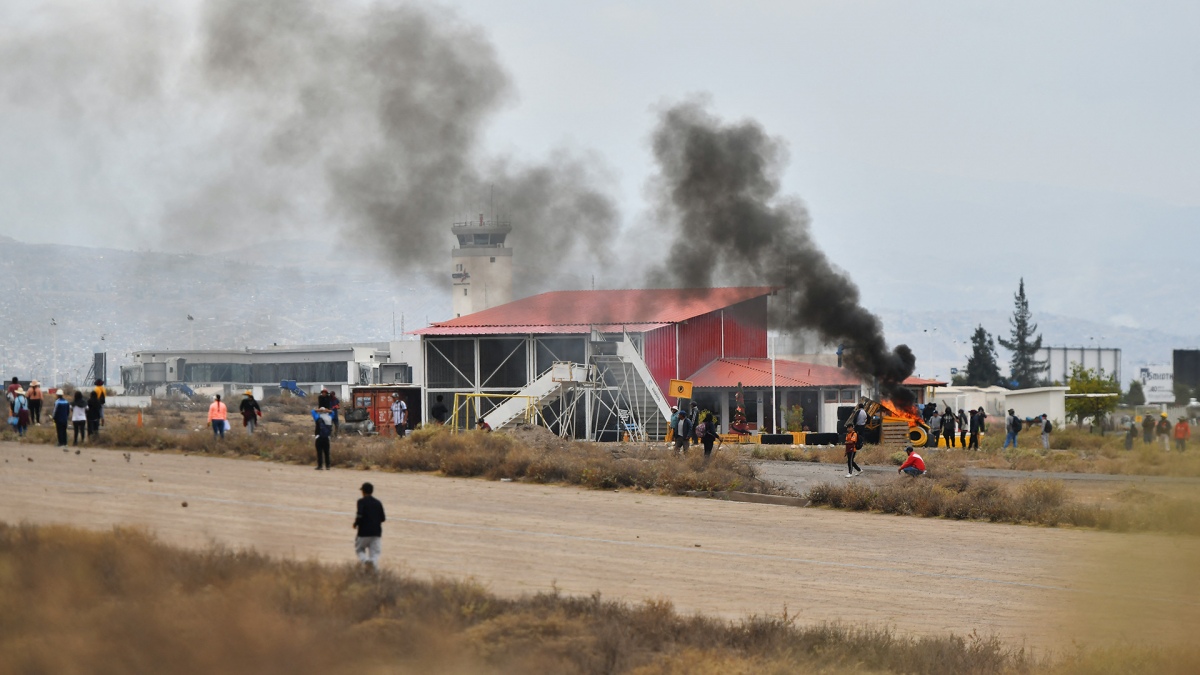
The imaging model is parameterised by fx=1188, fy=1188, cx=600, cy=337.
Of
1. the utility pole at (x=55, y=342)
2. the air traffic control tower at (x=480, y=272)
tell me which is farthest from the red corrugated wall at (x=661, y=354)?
the utility pole at (x=55, y=342)

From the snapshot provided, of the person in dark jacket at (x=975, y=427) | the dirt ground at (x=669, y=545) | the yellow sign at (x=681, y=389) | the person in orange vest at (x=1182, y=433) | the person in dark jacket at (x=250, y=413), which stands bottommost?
the dirt ground at (x=669, y=545)

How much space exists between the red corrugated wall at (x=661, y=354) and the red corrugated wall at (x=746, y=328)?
5.87 metres

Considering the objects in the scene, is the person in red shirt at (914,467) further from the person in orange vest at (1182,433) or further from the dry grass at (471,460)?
the person in orange vest at (1182,433)

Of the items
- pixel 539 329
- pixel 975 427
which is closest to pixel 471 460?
pixel 539 329

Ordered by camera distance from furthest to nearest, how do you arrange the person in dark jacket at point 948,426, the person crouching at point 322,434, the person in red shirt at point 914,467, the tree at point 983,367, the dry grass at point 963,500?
the tree at point 983,367, the person in dark jacket at point 948,426, the person in red shirt at point 914,467, the person crouching at point 322,434, the dry grass at point 963,500

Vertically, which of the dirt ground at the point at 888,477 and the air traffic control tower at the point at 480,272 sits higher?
the air traffic control tower at the point at 480,272

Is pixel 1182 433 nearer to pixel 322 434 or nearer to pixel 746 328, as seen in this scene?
pixel 322 434

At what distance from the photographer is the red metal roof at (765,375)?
5581 centimetres

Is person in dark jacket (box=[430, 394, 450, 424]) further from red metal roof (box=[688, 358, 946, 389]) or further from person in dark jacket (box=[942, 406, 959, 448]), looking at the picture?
person in dark jacket (box=[942, 406, 959, 448])

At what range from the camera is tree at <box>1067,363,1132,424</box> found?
52.6 meters

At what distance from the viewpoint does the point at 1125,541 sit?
25.2 feet

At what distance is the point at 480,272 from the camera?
76.8 m

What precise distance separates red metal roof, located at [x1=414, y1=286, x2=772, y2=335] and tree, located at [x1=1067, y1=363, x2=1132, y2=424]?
53.3 feet

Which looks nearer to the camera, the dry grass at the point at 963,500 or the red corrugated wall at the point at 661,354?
the dry grass at the point at 963,500
